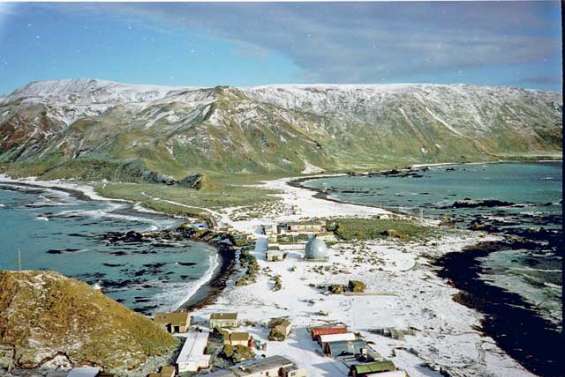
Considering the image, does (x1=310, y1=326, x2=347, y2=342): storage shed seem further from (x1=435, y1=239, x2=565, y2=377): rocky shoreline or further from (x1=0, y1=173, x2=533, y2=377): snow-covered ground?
(x1=435, y1=239, x2=565, y2=377): rocky shoreline

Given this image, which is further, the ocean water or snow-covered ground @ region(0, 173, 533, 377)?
the ocean water

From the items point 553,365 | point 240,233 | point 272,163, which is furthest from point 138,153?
point 553,365

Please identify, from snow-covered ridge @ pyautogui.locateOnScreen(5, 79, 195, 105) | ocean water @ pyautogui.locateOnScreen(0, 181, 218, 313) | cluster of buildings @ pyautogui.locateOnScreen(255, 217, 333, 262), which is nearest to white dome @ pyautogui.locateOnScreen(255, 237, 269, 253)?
cluster of buildings @ pyautogui.locateOnScreen(255, 217, 333, 262)

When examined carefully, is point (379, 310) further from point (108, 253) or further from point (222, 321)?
point (108, 253)

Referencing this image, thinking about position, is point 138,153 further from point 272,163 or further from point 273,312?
point 273,312

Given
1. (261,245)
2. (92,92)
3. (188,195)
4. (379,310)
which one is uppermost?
(92,92)

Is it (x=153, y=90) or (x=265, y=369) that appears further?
(x=153, y=90)

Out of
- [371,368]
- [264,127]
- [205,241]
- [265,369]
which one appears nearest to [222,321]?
[265,369]
